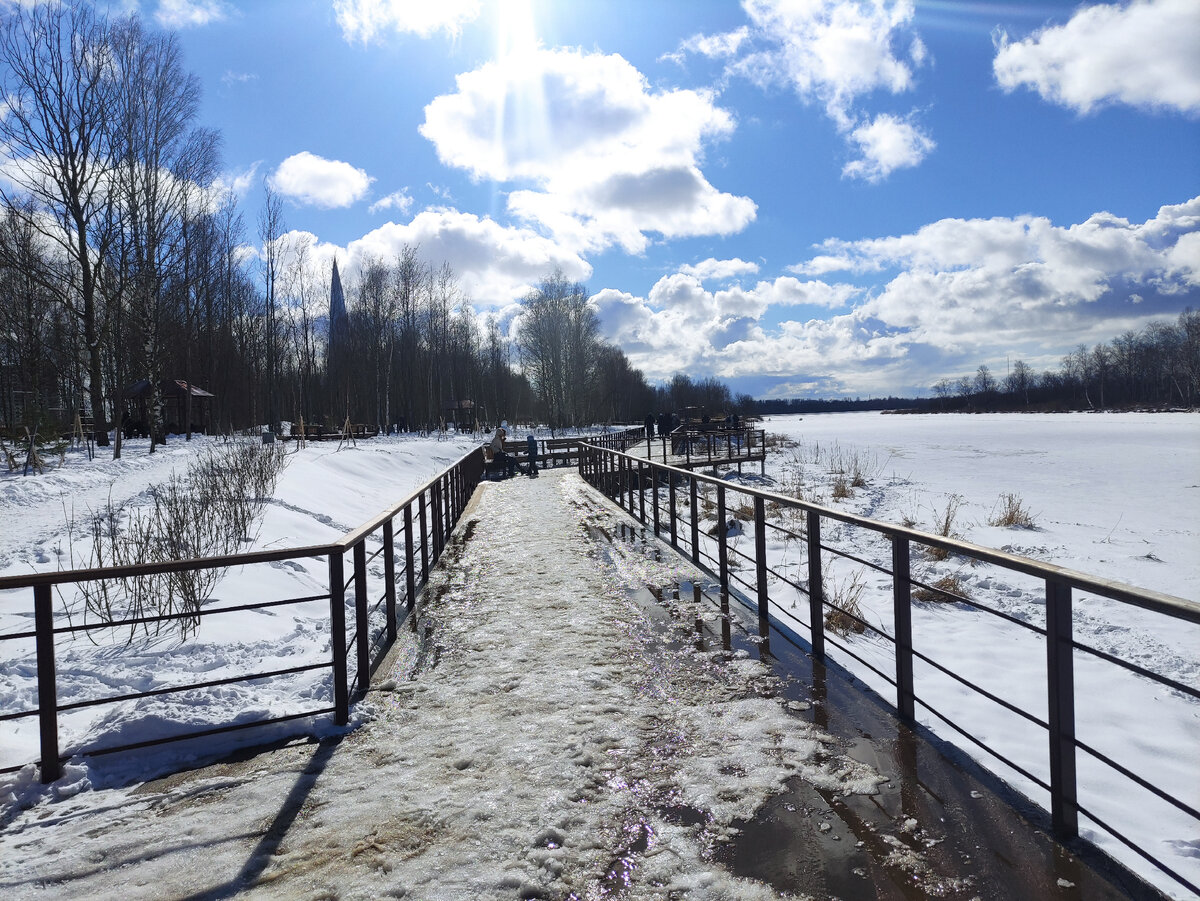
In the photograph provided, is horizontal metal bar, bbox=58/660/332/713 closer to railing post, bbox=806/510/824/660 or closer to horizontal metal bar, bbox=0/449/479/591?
horizontal metal bar, bbox=0/449/479/591

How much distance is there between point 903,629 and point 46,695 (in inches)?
161

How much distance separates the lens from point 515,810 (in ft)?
8.02

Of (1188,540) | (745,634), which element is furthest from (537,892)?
(1188,540)

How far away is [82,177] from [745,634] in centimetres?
2205

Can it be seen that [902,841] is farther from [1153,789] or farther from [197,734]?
[197,734]

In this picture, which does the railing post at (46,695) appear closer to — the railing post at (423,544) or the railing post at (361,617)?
the railing post at (361,617)

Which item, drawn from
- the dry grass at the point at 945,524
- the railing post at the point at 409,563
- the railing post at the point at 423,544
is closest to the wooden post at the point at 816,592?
the railing post at the point at 409,563

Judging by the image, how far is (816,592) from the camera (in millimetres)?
3980

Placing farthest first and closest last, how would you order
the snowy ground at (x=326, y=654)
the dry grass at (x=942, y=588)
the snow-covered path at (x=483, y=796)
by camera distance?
1. the dry grass at (x=942, y=588)
2. the snowy ground at (x=326, y=654)
3. the snow-covered path at (x=483, y=796)

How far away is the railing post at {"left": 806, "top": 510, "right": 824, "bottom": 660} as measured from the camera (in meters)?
3.95

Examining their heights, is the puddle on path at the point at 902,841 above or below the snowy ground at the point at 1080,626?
above

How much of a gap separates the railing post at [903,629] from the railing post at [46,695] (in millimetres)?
4002

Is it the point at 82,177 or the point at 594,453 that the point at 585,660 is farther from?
the point at 82,177

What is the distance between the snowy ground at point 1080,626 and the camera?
3.38 meters
